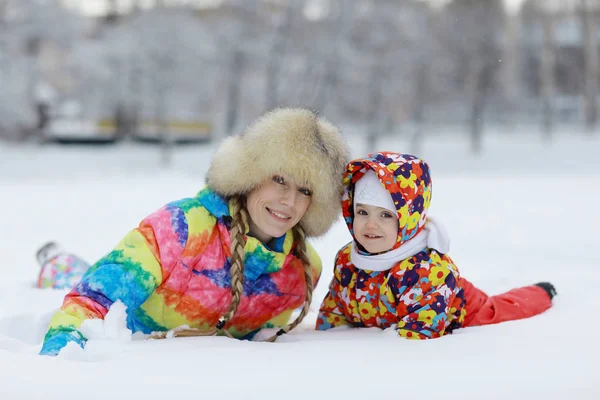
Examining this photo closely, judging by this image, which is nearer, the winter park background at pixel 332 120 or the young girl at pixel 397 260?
the winter park background at pixel 332 120

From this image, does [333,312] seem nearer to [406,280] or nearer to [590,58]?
[406,280]

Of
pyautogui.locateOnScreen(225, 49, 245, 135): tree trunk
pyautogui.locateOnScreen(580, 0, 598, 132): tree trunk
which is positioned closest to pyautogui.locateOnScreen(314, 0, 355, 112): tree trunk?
pyautogui.locateOnScreen(225, 49, 245, 135): tree trunk

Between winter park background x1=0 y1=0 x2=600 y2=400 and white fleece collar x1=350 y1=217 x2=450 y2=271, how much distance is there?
0.29 metres

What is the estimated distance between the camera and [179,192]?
934 cm

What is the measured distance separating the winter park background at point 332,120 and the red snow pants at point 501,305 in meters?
0.17

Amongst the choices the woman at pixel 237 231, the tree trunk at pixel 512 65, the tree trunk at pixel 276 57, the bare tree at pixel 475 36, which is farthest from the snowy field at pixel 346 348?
the tree trunk at pixel 512 65

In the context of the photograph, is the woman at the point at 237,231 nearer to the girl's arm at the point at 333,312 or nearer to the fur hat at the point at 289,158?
the fur hat at the point at 289,158

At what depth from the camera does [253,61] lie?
65.3ft

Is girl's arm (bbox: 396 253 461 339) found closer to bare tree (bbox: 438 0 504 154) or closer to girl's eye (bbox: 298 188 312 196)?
girl's eye (bbox: 298 188 312 196)

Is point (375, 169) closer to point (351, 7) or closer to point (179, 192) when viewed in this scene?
point (179, 192)

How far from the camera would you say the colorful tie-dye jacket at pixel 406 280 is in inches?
98.9

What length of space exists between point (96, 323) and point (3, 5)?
19.0m

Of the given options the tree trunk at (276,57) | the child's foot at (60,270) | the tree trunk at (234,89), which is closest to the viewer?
the child's foot at (60,270)

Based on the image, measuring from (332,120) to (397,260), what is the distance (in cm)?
252
